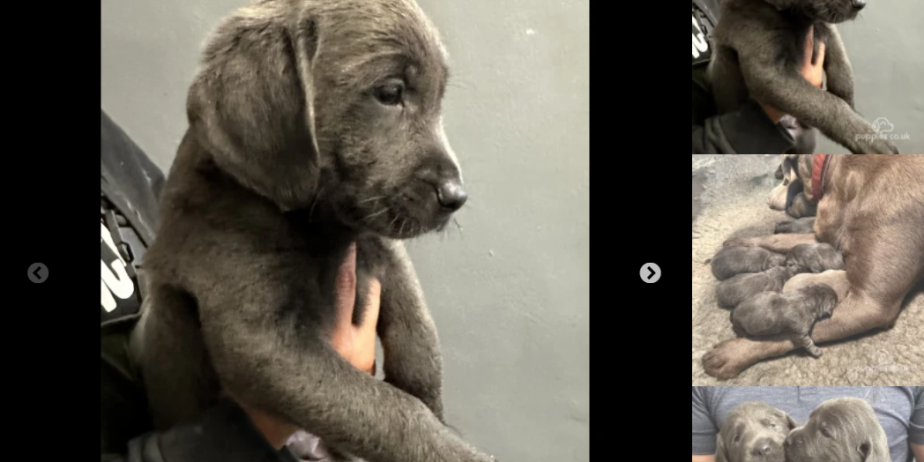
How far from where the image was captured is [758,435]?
1792mm

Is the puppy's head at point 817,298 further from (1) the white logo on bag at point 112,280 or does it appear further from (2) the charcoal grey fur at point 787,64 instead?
(1) the white logo on bag at point 112,280

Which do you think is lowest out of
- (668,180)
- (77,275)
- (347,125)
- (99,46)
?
(77,275)

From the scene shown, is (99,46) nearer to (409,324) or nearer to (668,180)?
(409,324)

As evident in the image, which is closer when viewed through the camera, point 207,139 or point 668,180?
point 207,139

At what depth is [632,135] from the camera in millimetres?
1779

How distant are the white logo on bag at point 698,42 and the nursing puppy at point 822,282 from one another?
422 millimetres

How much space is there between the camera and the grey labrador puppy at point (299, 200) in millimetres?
1578

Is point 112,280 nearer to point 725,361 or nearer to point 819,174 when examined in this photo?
point 725,361

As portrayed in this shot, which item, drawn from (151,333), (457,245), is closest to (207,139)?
(151,333)

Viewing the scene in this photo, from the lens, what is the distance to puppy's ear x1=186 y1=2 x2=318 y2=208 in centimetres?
158

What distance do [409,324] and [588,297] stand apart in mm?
313

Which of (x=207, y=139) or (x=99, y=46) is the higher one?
(x=99, y=46)

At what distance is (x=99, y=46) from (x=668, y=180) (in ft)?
3.31

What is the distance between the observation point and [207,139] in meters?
1.60
